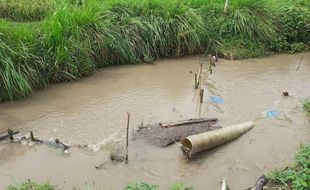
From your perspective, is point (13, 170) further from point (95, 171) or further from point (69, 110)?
point (69, 110)

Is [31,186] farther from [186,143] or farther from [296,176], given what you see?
[296,176]

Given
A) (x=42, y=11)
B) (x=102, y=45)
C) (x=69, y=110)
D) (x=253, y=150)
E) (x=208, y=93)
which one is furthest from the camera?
(x=42, y=11)

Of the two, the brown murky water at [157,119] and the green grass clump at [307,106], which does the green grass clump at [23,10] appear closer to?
the brown murky water at [157,119]

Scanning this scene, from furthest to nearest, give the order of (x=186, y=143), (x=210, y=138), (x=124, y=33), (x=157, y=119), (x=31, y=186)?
(x=124, y=33) < (x=157, y=119) < (x=210, y=138) < (x=186, y=143) < (x=31, y=186)

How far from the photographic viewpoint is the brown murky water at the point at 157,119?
16.6 ft

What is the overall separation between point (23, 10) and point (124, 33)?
2.72m

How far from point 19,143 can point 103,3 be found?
4.15 metres

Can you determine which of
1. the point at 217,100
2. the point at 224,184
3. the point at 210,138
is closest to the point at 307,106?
the point at 217,100

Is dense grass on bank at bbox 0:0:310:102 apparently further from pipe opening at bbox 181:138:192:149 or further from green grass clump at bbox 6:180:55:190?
pipe opening at bbox 181:138:192:149

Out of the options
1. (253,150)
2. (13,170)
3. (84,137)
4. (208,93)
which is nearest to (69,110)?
(84,137)

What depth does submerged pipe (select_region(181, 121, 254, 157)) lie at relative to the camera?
207 inches

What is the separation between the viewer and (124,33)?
863 cm

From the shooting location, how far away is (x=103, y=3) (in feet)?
29.1

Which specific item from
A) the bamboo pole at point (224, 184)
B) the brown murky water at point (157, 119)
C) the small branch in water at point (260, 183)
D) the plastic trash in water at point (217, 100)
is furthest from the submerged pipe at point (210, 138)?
the plastic trash in water at point (217, 100)
